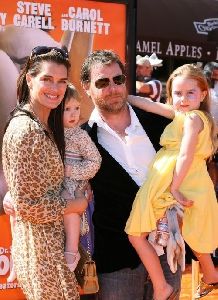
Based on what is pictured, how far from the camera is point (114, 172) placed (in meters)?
3.29

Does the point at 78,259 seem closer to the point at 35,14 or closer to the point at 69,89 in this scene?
the point at 69,89

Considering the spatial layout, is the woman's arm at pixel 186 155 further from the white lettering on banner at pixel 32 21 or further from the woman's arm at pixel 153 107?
the white lettering on banner at pixel 32 21

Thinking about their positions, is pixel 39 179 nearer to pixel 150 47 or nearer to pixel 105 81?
pixel 105 81

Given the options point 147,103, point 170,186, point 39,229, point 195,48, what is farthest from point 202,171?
point 195,48

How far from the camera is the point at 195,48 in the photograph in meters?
12.1

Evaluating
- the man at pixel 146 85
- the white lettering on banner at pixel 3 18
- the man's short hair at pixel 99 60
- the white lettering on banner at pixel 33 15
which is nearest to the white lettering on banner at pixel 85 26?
Answer: the white lettering on banner at pixel 33 15

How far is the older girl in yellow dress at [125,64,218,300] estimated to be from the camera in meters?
3.21

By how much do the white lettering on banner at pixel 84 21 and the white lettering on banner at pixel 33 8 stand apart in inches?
5.1

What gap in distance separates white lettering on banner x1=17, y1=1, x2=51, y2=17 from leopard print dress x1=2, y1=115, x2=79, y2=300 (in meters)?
1.68

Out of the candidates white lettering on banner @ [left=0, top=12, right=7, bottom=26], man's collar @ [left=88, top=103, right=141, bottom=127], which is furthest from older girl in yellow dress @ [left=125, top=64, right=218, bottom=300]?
white lettering on banner @ [left=0, top=12, right=7, bottom=26]

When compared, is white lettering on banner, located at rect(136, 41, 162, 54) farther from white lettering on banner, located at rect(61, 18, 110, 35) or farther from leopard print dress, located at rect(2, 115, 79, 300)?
leopard print dress, located at rect(2, 115, 79, 300)

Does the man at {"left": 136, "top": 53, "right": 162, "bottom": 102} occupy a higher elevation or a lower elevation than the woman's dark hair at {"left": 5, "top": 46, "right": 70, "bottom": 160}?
higher

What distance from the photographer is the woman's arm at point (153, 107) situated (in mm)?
3451

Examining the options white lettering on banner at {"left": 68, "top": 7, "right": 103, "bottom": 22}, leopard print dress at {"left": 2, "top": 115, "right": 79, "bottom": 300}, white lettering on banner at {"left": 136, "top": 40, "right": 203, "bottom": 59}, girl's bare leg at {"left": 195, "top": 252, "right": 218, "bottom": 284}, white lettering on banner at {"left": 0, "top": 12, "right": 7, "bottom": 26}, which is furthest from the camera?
white lettering on banner at {"left": 136, "top": 40, "right": 203, "bottom": 59}
